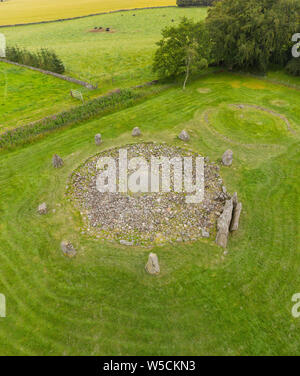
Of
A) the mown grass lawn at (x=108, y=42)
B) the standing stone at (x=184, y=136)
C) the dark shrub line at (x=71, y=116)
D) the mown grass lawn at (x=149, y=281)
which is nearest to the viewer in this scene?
the mown grass lawn at (x=149, y=281)

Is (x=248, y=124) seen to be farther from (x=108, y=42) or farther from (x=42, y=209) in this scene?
(x=108, y=42)

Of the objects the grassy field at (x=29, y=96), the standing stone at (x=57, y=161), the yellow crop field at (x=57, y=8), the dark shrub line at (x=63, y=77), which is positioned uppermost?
the yellow crop field at (x=57, y=8)

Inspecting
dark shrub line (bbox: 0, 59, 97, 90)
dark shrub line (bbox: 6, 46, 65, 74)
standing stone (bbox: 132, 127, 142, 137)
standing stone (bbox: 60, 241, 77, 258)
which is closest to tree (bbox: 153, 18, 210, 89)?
dark shrub line (bbox: 0, 59, 97, 90)

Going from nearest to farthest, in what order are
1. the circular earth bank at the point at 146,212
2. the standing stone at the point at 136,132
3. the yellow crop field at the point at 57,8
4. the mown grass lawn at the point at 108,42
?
the circular earth bank at the point at 146,212
the standing stone at the point at 136,132
the mown grass lawn at the point at 108,42
the yellow crop field at the point at 57,8

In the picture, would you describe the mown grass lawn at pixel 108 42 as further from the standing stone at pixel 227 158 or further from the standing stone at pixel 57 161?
the standing stone at pixel 227 158

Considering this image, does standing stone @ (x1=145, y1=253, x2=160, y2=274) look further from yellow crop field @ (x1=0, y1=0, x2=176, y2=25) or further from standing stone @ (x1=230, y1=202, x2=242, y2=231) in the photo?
yellow crop field @ (x1=0, y1=0, x2=176, y2=25)

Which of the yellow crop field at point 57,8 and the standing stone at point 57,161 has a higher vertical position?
the yellow crop field at point 57,8

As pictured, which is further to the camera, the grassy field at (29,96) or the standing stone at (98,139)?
the grassy field at (29,96)

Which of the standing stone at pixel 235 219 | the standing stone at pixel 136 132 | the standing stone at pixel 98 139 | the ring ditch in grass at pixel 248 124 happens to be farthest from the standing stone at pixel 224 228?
the standing stone at pixel 98 139

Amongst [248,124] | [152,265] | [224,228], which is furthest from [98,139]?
[248,124]
